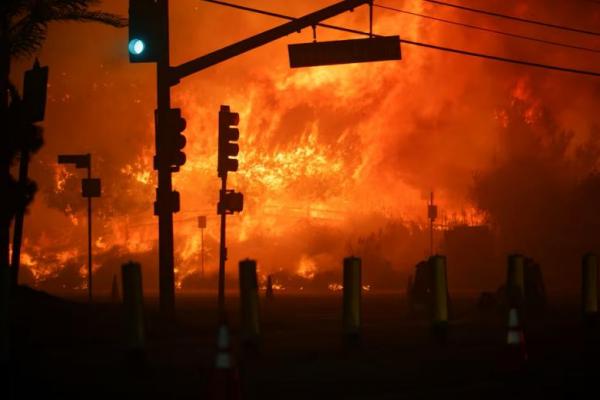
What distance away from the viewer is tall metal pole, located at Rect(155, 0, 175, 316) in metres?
24.1

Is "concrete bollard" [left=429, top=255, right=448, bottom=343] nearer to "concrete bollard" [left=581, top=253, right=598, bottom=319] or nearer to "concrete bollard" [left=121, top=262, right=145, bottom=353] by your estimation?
"concrete bollard" [left=581, top=253, right=598, bottom=319]

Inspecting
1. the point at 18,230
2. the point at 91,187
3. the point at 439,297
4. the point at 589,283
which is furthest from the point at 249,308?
the point at 91,187

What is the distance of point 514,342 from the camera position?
14836 mm

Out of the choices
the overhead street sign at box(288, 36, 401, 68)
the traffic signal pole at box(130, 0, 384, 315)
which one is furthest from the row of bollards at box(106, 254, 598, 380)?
the traffic signal pole at box(130, 0, 384, 315)

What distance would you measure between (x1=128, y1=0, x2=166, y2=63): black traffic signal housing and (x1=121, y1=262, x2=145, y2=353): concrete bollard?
30.2 feet

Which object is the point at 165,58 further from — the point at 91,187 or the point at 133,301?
the point at 91,187

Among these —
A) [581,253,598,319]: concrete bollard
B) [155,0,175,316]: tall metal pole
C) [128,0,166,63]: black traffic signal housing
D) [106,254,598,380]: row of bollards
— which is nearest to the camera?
[106,254,598,380]: row of bollards

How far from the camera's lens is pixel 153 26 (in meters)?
23.7

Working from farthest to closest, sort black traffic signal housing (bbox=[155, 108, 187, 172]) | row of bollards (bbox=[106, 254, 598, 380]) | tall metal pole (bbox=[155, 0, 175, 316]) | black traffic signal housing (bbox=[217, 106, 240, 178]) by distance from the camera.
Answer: black traffic signal housing (bbox=[217, 106, 240, 178]) → black traffic signal housing (bbox=[155, 108, 187, 172]) → tall metal pole (bbox=[155, 0, 175, 316]) → row of bollards (bbox=[106, 254, 598, 380])

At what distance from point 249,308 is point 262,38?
8.69 m

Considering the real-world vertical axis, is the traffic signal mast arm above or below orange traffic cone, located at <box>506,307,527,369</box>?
above

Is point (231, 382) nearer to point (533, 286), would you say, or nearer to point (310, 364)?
point (310, 364)

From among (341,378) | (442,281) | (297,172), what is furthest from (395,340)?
(297,172)

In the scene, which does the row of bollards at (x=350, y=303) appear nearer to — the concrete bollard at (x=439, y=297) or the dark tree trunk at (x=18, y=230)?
the concrete bollard at (x=439, y=297)
